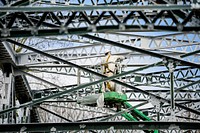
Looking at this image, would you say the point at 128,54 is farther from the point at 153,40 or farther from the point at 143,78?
the point at 143,78

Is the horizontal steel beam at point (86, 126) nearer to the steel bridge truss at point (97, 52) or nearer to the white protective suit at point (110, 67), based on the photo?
the steel bridge truss at point (97, 52)

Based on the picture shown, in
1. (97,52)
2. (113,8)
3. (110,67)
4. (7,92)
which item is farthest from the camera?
(97,52)

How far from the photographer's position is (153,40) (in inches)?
1088

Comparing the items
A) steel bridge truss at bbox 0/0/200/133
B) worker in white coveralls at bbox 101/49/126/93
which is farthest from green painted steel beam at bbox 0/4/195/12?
worker in white coveralls at bbox 101/49/126/93

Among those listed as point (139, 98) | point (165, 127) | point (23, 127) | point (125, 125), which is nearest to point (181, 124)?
point (165, 127)

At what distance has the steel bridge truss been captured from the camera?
1670cm

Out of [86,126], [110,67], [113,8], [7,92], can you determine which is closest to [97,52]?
[110,67]

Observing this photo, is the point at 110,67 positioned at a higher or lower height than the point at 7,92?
higher

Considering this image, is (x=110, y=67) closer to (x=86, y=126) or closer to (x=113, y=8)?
(x=86, y=126)

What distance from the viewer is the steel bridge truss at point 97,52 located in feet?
54.8

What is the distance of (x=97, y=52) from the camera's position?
29359mm

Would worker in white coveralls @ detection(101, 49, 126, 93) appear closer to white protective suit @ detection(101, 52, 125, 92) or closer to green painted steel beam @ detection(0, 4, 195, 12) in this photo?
white protective suit @ detection(101, 52, 125, 92)

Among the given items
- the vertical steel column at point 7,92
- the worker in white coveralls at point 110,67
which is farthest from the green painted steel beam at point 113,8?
the vertical steel column at point 7,92

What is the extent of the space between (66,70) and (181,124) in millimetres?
12820
